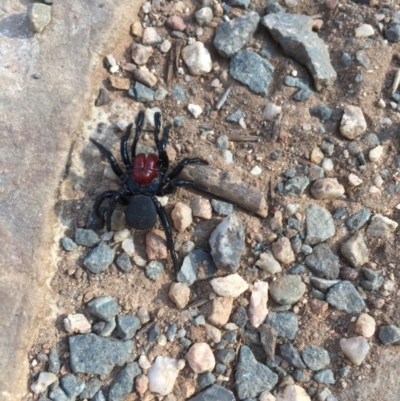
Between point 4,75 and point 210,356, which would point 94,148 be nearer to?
point 4,75

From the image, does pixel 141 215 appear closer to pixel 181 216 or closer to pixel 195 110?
pixel 181 216

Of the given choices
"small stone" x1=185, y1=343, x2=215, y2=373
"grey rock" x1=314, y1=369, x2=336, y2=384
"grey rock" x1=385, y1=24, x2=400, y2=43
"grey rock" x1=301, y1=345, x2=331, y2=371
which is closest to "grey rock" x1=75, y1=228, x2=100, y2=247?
"small stone" x1=185, y1=343, x2=215, y2=373

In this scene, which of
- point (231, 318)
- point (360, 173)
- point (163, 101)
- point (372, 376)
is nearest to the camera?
point (372, 376)

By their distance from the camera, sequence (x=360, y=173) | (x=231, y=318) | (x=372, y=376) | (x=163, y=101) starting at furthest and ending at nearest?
(x=163, y=101) < (x=360, y=173) < (x=231, y=318) < (x=372, y=376)

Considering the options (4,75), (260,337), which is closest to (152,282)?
(260,337)

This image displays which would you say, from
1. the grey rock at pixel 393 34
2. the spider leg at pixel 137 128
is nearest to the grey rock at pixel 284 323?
the spider leg at pixel 137 128

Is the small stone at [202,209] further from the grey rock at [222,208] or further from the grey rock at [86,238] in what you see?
the grey rock at [86,238]
